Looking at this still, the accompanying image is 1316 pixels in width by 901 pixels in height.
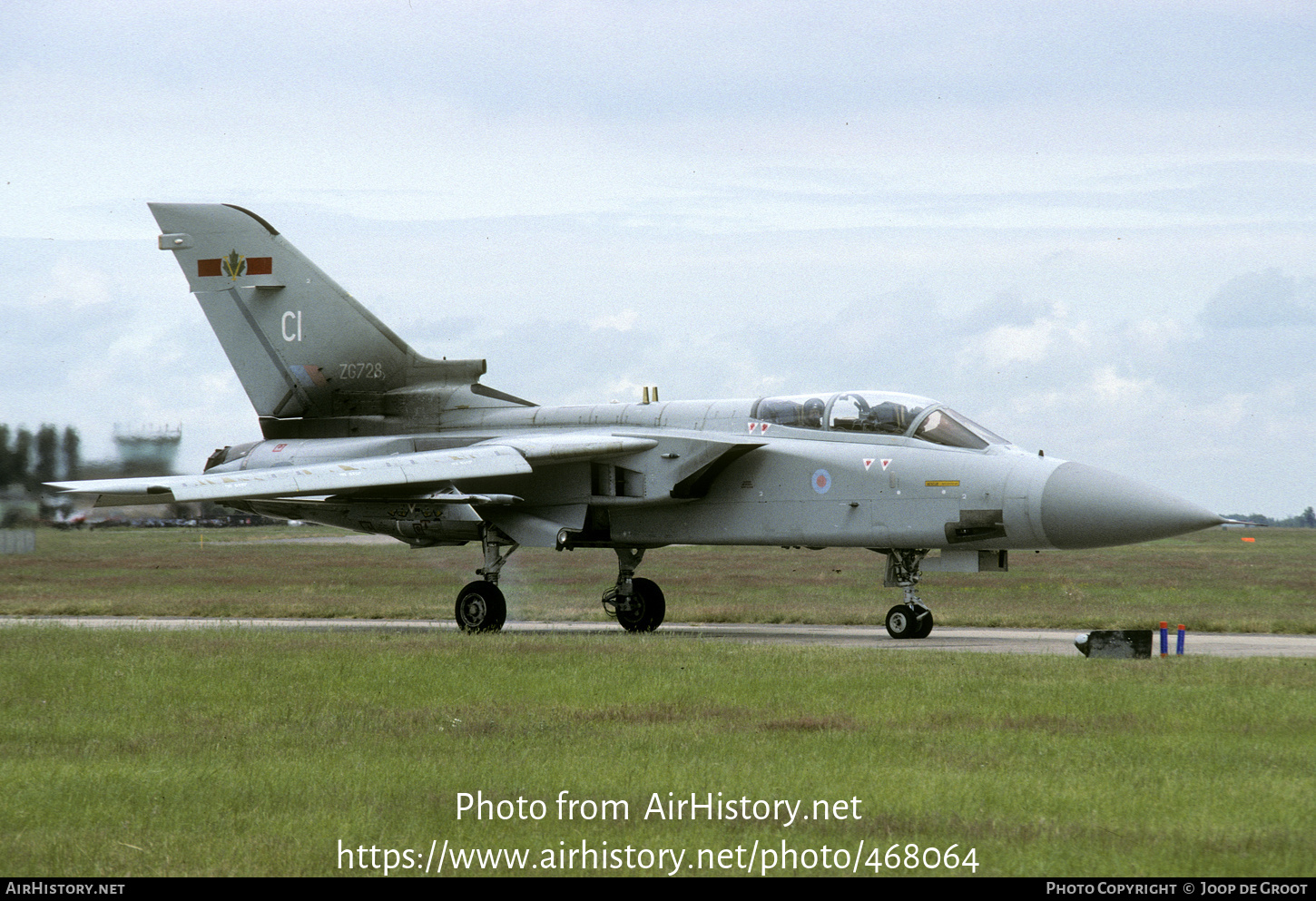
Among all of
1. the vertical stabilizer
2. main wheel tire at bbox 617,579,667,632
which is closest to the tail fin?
the vertical stabilizer

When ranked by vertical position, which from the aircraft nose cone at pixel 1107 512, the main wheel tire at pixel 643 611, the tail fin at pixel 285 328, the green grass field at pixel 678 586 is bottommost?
the green grass field at pixel 678 586

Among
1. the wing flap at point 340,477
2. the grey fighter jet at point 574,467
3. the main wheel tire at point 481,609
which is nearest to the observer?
the grey fighter jet at point 574,467

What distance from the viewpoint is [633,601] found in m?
19.8

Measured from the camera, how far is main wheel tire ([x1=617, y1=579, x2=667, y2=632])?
19781 mm

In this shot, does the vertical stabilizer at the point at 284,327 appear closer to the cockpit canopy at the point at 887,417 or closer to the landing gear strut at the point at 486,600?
the landing gear strut at the point at 486,600

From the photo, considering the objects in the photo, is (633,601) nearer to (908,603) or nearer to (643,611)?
(643,611)

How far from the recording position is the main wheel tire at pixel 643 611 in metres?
19.8

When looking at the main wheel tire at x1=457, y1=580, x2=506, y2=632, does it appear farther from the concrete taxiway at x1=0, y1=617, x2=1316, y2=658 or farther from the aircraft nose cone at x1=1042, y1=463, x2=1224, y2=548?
the aircraft nose cone at x1=1042, y1=463, x2=1224, y2=548

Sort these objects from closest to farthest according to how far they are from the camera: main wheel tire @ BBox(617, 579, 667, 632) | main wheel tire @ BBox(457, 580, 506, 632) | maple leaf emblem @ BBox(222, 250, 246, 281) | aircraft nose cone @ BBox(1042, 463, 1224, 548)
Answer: aircraft nose cone @ BBox(1042, 463, 1224, 548), main wheel tire @ BBox(457, 580, 506, 632), main wheel tire @ BBox(617, 579, 667, 632), maple leaf emblem @ BBox(222, 250, 246, 281)

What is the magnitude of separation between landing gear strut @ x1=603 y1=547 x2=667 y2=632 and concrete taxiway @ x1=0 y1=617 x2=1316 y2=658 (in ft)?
1.16

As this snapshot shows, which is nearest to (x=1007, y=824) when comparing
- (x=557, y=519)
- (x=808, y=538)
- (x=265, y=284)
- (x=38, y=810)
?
(x=38, y=810)

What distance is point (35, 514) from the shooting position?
2267cm

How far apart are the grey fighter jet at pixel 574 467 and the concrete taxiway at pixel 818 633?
0.85 meters

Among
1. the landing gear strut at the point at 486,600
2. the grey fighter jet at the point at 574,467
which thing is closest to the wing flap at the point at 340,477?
the grey fighter jet at the point at 574,467
